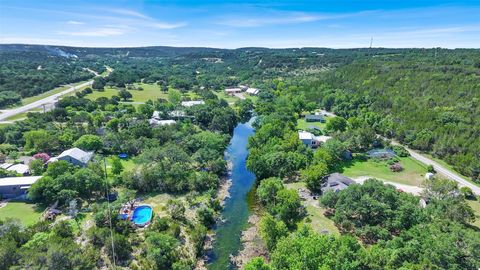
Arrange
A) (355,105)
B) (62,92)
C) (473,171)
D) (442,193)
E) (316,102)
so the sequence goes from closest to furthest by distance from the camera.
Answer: (442,193)
(473,171)
(355,105)
(316,102)
(62,92)

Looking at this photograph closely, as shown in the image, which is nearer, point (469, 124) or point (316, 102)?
point (469, 124)

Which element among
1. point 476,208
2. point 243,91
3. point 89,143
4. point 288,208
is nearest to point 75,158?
point 89,143

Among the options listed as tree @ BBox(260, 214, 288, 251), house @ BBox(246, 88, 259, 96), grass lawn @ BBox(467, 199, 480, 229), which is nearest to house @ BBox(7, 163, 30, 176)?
tree @ BBox(260, 214, 288, 251)

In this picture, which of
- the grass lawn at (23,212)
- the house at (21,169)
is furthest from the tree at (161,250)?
the house at (21,169)

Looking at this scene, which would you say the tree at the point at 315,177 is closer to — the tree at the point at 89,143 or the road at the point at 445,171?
the road at the point at 445,171

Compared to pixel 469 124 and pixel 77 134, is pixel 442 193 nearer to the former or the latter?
pixel 469 124

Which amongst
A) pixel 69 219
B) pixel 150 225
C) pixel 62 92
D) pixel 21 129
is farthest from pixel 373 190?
pixel 62 92
